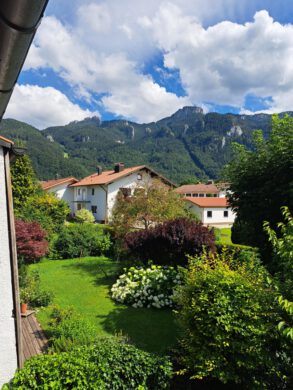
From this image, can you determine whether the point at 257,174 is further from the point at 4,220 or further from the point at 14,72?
the point at 14,72

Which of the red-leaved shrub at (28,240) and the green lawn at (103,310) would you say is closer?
the green lawn at (103,310)

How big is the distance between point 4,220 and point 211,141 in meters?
154

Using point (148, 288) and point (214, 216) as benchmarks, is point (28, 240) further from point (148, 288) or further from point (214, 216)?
point (214, 216)

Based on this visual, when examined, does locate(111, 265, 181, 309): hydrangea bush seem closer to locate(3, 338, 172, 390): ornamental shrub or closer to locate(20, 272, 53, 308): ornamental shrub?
locate(20, 272, 53, 308): ornamental shrub

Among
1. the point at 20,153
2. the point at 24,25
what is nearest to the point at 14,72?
the point at 24,25

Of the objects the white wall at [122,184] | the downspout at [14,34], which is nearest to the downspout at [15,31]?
the downspout at [14,34]

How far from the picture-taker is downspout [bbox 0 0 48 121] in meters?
1.07

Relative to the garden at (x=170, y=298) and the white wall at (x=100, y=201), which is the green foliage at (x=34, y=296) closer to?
the garden at (x=170, y=298)

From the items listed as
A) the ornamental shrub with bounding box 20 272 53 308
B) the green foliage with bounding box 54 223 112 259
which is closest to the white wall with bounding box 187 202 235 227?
the green foliage with bounding box 54 223 112 259

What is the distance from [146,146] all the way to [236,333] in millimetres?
155612

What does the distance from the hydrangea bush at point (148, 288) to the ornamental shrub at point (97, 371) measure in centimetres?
514

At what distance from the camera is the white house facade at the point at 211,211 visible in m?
42.8

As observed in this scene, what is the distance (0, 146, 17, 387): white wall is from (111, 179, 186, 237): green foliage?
11.7 m

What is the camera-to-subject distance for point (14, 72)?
1.46 meters
